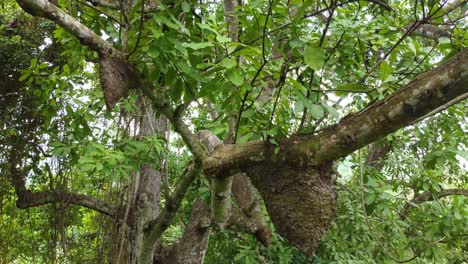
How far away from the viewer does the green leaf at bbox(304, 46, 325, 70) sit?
113 centimetres

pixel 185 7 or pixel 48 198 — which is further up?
pixel 185 7

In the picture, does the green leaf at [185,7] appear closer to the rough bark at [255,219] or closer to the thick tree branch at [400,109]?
the thick tree branch at [400,109]

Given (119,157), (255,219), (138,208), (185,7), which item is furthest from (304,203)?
(138,208)

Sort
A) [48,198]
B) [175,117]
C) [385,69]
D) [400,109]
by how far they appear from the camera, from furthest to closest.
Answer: [48,198]
[175,117]
[385,69]
[400,109]

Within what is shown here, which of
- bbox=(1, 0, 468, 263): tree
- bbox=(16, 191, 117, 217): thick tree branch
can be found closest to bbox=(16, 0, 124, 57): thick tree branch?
bbox=(1, 0, 468, 263): tree

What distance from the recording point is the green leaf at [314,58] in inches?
44.5

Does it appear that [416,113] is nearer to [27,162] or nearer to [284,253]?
[284,253]

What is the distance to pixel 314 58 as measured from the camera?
44.8 inches

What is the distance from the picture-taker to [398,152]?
9.92 feet

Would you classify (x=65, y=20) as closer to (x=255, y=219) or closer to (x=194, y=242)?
(x=255, y=219)

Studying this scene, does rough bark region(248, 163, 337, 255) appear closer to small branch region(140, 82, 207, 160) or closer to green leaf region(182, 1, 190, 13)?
small branch region(140, 82, 207, 160)

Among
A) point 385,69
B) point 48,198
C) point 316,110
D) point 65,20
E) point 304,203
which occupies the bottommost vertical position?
point 304,203

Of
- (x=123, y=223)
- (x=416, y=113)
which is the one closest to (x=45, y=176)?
(x=123, y=223)

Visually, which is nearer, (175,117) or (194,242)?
(175,117)
